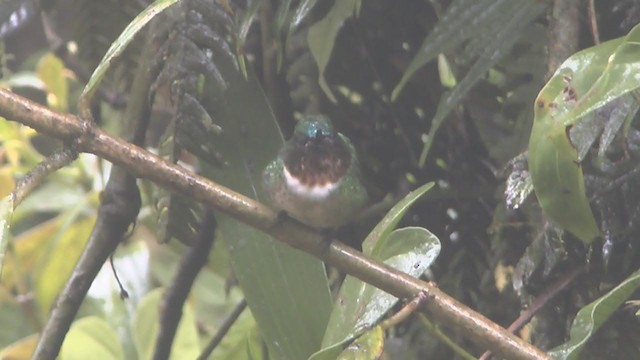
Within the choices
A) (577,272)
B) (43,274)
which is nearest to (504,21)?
(577,272)

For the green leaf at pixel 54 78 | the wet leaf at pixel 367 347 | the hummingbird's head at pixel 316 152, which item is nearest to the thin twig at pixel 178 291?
the hummingbird's head at pixel 316 152

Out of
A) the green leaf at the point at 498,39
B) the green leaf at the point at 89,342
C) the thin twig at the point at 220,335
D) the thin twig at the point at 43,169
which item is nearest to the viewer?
the thin twig at the point at 43,169

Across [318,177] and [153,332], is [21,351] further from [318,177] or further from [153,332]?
[318,177]

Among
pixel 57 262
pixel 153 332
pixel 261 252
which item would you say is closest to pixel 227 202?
pixel 261 252

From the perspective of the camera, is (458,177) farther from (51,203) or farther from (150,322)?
(51,203)

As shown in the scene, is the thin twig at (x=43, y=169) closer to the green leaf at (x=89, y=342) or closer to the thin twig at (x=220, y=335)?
the thin twig at (x=220, y=335)

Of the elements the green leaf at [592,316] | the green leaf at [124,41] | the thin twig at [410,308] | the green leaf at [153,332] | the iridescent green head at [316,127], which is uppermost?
the green leaf at [124,41]
